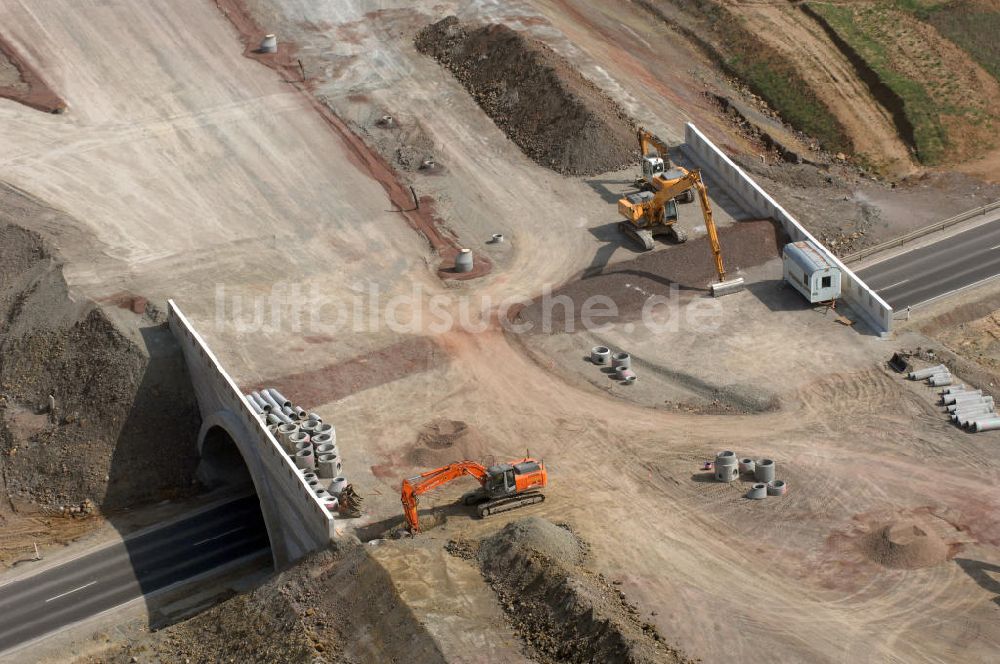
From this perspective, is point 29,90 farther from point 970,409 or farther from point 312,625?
point 970,409

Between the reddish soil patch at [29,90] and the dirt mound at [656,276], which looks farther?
the reddish soil patch at [29,90]

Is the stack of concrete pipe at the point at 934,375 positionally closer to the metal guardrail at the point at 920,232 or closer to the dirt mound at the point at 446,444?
the metal guardrail at the point at 920,232

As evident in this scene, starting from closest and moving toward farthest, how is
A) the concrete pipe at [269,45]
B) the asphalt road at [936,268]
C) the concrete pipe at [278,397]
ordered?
the concrete pipe at [278,397] < the asphalt road at [936,268] < the concrete pipe at [269,45]

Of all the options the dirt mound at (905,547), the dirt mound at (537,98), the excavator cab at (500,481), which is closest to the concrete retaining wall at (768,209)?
the dirt mound at (537,98)

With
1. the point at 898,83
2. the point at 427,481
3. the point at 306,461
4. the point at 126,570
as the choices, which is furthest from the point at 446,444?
the point at 898,83

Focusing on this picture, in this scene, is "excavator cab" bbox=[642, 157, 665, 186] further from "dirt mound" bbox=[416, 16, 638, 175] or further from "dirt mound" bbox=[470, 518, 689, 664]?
"dirt mound" bbox=[470, 518, 689, 664]

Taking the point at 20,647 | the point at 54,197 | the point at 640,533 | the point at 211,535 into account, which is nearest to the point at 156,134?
the point at 54,197

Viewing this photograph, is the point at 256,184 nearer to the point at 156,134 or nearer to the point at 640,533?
the point at 156,134
